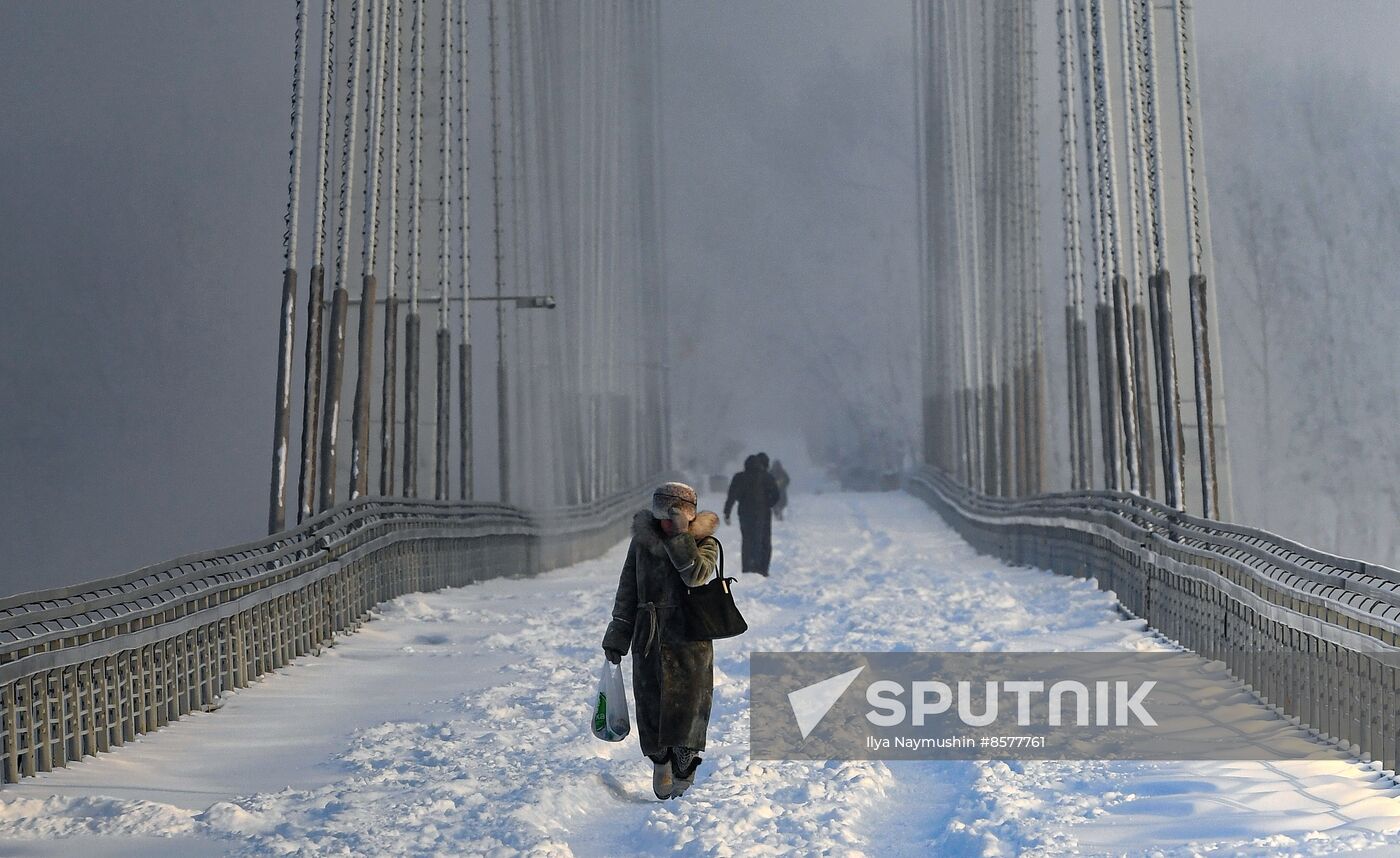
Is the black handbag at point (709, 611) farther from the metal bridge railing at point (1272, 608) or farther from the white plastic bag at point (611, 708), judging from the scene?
the metal bridge railing at point (1272, 608)

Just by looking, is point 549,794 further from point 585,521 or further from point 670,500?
point 585,521

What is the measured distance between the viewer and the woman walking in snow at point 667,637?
8.37 meters

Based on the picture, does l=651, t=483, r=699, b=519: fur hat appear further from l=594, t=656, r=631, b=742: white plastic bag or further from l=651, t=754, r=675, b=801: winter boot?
l=651, t=754, r=675, b=801: winter boot

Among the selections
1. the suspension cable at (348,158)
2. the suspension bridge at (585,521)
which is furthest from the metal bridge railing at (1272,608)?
the suspension cable at (348,158)

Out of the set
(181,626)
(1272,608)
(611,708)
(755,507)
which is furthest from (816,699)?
(755,507)

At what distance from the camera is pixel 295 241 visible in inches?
857

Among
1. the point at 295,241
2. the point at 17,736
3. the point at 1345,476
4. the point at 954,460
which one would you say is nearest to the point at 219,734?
the point at 17,736

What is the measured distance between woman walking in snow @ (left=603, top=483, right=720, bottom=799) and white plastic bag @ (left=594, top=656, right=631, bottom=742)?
14cm

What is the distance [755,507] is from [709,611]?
15.9m

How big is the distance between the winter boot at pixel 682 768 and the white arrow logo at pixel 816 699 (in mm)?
1964

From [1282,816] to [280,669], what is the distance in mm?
8099

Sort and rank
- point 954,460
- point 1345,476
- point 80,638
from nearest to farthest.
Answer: point 80,638 < point 954,460 < point 1345,476

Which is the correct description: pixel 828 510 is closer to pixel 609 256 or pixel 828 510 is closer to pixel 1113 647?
pixel 609 256

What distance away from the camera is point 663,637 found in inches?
332
